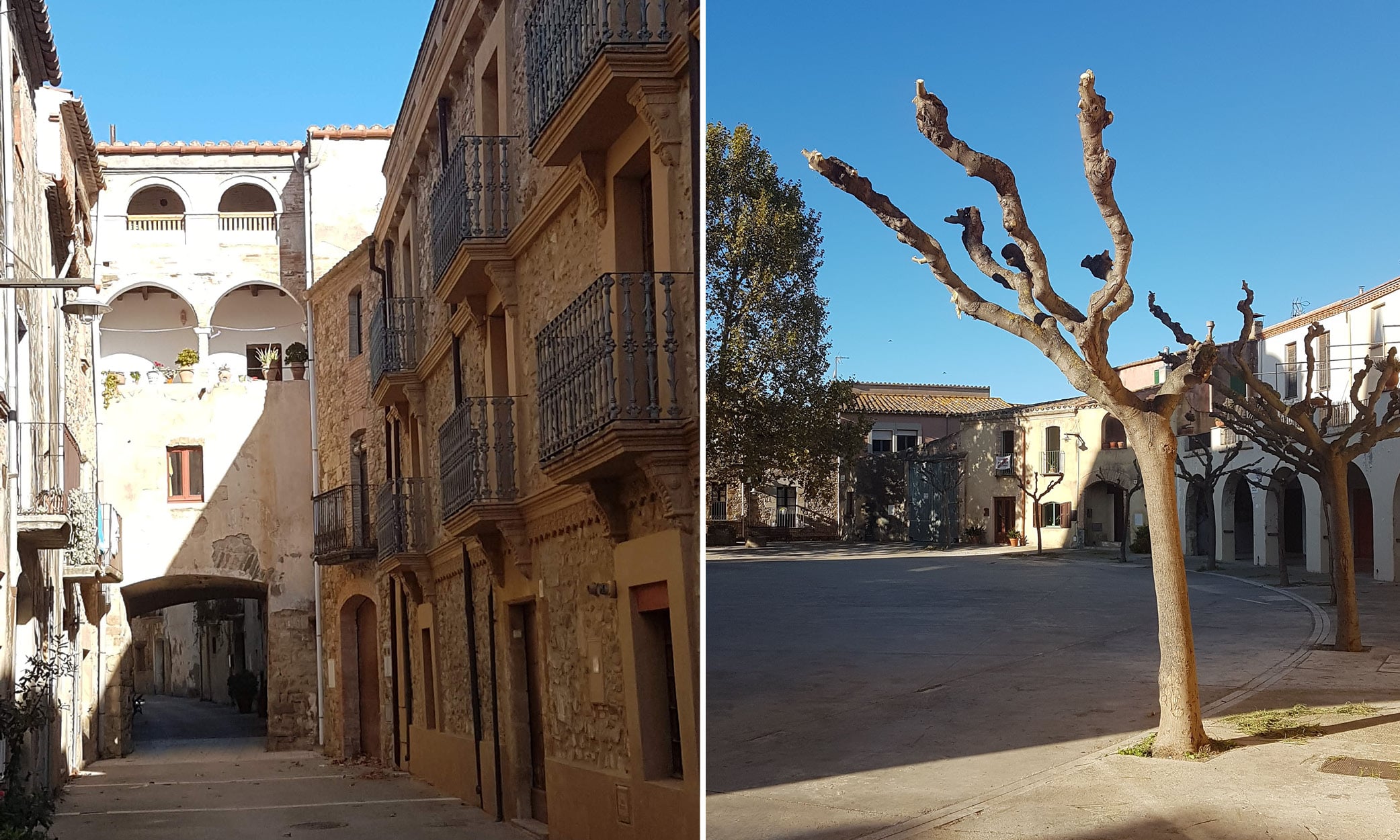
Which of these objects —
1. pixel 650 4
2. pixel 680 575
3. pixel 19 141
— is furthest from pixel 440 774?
pixel 650 4

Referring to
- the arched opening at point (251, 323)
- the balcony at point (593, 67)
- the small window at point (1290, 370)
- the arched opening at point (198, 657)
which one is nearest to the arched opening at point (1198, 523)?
the small window at point (1290, 370)

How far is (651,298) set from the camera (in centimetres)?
377

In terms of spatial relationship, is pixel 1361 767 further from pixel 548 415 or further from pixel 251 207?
pixel 251 207

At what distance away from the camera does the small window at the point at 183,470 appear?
11531 millimetres

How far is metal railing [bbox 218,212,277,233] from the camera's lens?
21141mm

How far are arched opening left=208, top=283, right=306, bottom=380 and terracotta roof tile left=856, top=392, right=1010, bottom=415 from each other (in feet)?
50.5

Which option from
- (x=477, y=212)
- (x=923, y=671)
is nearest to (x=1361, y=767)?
(x=923, y=671)

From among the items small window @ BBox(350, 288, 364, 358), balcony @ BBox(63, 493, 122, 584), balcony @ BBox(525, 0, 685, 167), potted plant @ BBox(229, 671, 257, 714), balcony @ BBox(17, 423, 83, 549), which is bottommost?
potted plant @ BBox(229, 671, 257, 714)

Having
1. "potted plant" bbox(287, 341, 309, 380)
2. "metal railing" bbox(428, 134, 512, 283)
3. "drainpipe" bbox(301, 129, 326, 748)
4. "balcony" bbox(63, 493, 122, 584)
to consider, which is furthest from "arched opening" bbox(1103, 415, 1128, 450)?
"potted plant" bbox(287, 341, 309, 380)

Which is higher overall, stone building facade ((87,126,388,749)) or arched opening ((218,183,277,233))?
arched opening ((218,183,277,233))

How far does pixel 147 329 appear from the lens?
18.4 meters

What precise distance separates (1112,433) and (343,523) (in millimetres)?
9538

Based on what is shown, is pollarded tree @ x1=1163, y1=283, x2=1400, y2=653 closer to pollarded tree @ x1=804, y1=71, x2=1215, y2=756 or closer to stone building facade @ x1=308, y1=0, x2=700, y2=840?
pollarded tree @ x1=804, y1=71, x2=1215, y2=756

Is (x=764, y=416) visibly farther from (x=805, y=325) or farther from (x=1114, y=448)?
(x=1114, y=448)
